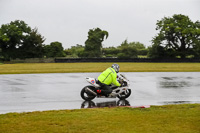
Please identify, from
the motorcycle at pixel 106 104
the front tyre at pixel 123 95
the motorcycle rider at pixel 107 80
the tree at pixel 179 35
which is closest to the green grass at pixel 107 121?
the motorcycle at pixel 106 104

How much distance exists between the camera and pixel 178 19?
7444cm

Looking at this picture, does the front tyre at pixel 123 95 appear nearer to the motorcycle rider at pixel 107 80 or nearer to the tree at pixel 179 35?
the motorcycle rider at pixel 107 80

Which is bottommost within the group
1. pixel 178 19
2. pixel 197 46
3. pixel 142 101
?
pixel 142 101

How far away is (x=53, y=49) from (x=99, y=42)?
14220 millimetres

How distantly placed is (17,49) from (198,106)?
2808 inches

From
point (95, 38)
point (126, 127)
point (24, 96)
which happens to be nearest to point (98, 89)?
point (24, 96)

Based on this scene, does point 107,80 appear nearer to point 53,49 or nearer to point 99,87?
point 99,87

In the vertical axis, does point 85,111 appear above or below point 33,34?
below

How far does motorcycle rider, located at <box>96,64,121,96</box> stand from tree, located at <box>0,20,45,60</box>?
6561cm

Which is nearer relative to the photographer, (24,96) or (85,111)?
(85,111)

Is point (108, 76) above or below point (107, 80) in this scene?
above

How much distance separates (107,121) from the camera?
8617 millimetres

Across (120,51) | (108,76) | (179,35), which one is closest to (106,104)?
(108,76)

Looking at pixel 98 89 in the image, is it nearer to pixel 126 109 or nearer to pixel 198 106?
pixel 126 109
